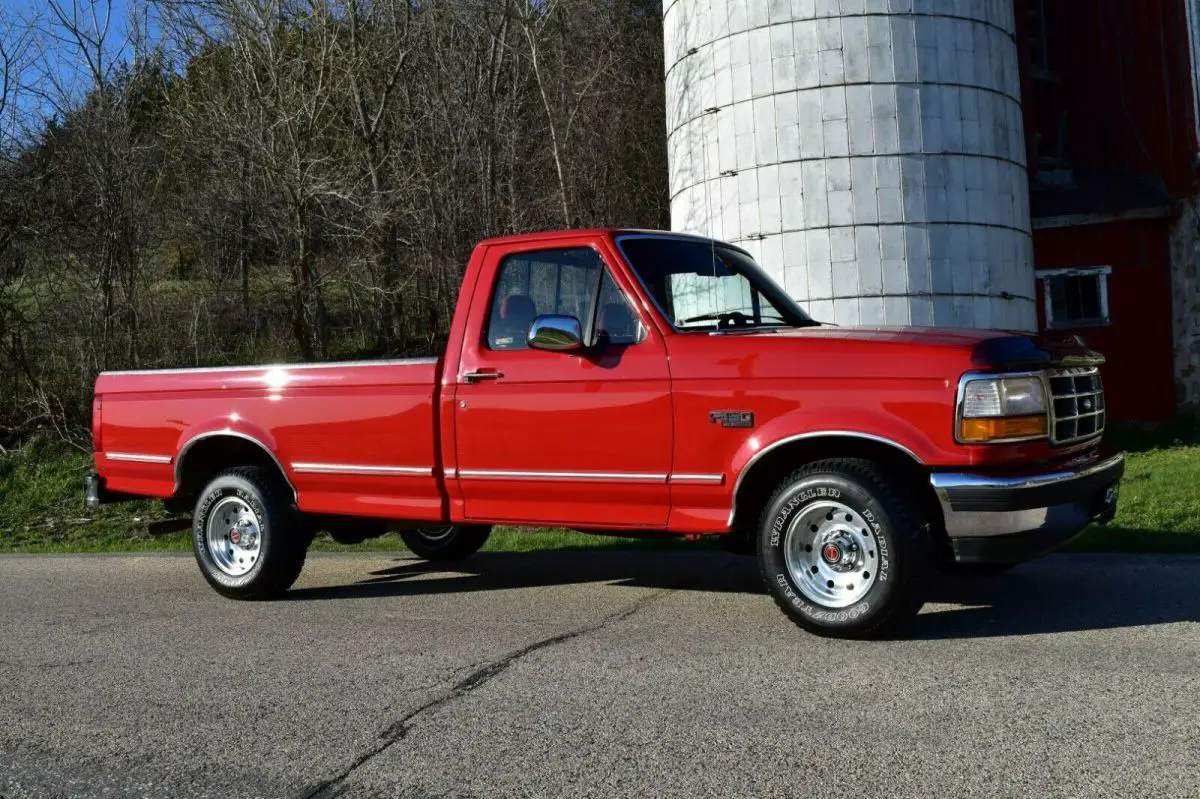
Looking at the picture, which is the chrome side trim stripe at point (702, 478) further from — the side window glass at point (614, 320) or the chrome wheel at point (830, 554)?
the side window glass at point (614, 320)

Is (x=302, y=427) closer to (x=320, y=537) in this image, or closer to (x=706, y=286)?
(x=706, y=286)

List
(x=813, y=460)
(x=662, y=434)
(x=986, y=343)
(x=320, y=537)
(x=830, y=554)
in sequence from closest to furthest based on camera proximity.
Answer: (x=986, y=343) → (x=830, y=554) → (x=813, y=460) → (x=662, y=434) → (x=320, y=537)

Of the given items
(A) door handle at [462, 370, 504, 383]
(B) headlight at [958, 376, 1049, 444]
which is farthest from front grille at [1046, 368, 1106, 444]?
(A) door handle at [462, 370, 504, 383]

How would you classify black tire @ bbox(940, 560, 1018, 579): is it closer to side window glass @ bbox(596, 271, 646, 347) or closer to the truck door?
the truck door

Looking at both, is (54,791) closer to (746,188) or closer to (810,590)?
(810,590)

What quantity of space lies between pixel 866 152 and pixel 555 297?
33.6 feet

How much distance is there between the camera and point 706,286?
260 inches

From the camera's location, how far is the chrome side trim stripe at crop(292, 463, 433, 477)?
6700 mm

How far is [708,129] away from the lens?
1666cm

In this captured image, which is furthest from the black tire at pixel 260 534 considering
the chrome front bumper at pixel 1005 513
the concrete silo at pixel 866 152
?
the concrete silo at pixel 866 152

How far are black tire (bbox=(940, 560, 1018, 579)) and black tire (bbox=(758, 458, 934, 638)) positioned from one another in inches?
37.1

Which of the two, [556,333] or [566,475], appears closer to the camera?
[556,333]

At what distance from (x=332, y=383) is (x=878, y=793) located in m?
4.51

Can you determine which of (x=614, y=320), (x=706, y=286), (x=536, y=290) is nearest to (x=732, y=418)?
(x=614, y=320)
